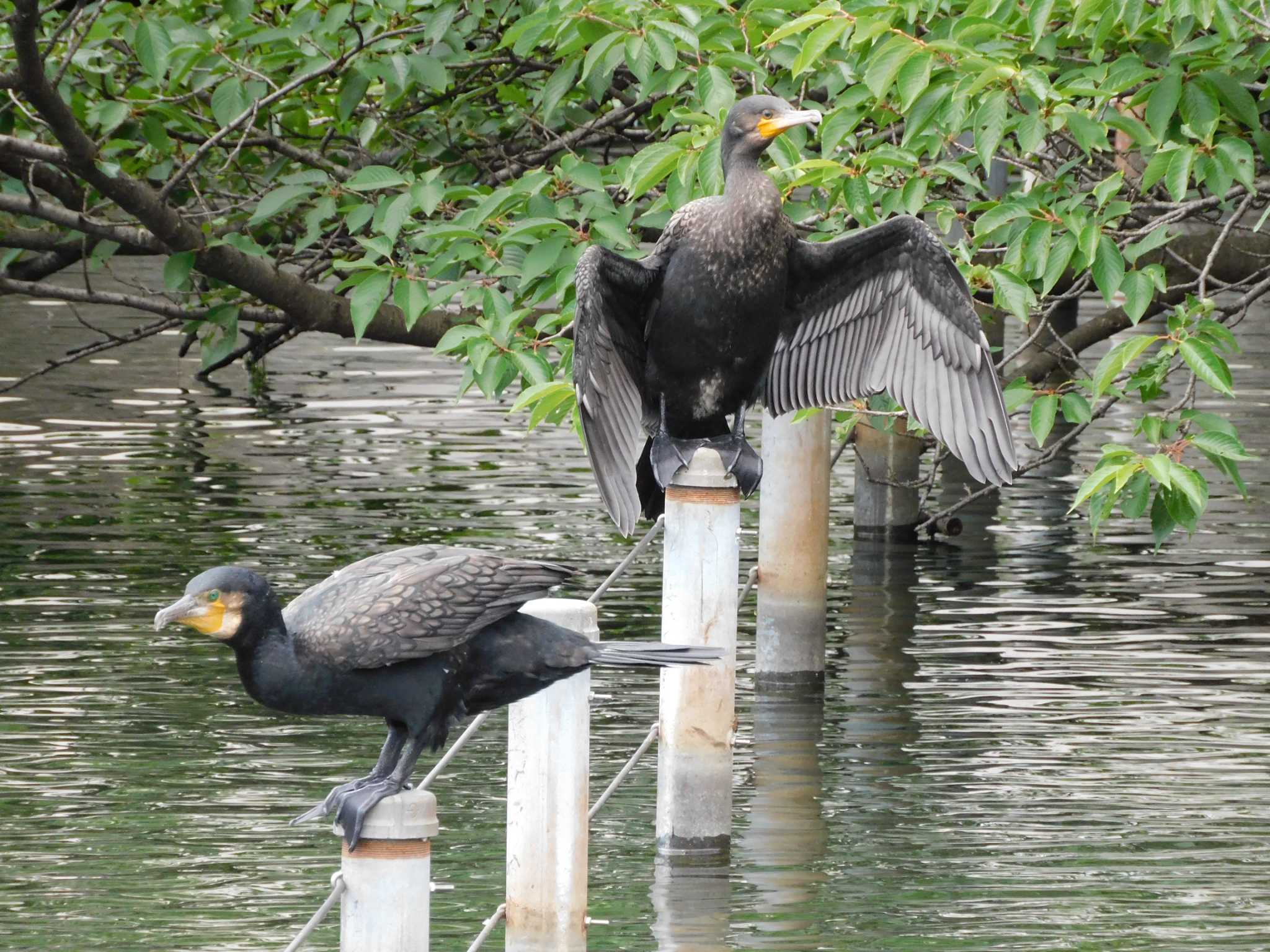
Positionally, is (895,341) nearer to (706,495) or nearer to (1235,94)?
(706,495)

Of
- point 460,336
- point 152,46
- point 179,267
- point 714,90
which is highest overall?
point 152,46

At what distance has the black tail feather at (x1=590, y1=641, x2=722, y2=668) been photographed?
353 cm

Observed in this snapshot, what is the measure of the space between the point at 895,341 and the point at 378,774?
2.16m

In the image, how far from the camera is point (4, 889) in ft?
16.6

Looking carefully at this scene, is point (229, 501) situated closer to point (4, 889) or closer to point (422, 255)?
point (422, 255)

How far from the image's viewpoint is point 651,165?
5.37m

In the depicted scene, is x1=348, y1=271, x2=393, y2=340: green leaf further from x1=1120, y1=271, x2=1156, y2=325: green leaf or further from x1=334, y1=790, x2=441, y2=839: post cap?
x1=334, y1=790, x2=441, y2=839: post cap

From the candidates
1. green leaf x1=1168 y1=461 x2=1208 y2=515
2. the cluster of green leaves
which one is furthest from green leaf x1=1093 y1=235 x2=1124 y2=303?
green leaf x1=1168 y1=461 x2=1208 y2=515

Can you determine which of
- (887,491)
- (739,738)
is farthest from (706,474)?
(887,491)

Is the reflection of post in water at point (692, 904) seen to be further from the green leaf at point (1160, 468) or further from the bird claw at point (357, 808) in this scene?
→ the bird claw at point (357, 808)

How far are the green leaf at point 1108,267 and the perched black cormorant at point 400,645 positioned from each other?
6.91ft

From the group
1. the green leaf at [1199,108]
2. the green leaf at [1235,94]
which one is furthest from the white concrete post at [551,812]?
the green leaf at [1235,94]

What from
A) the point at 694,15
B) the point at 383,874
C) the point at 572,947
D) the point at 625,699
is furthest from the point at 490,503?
the point at 383,874

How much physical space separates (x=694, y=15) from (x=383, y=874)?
2873 mm
